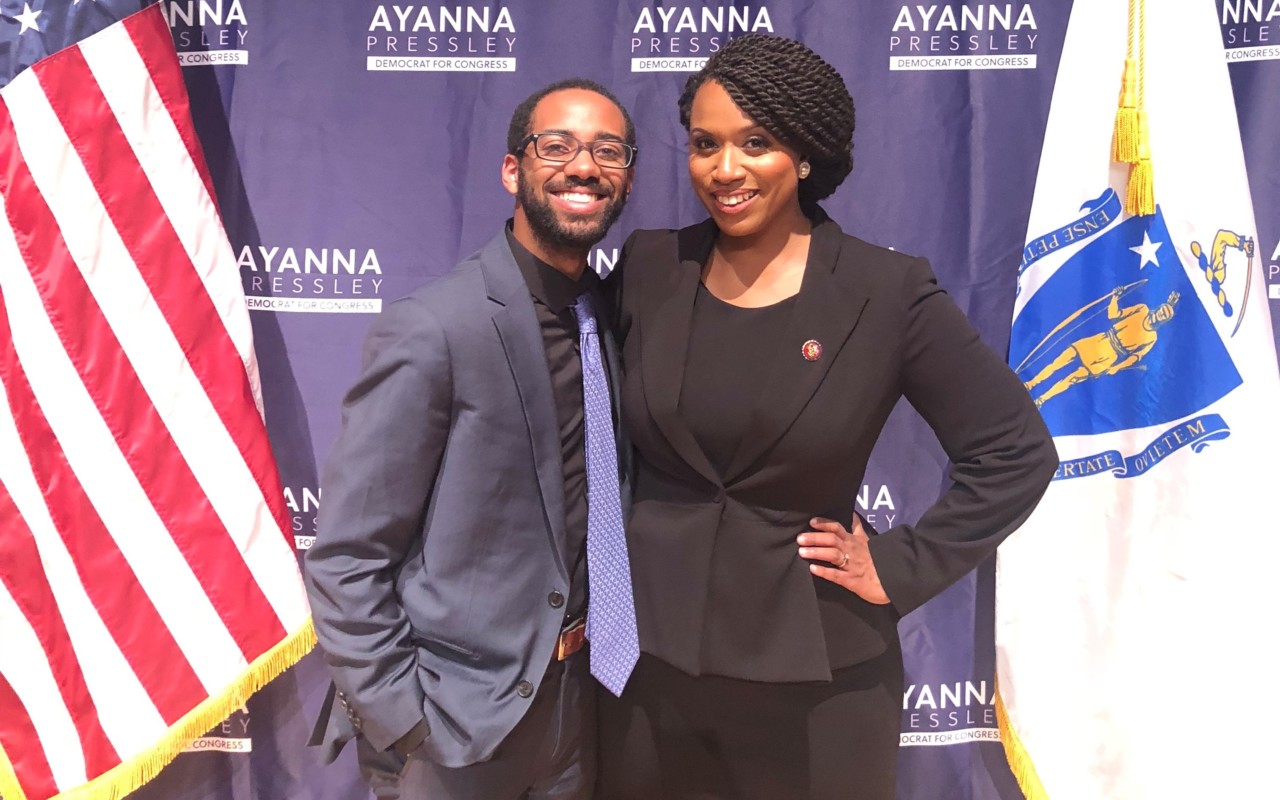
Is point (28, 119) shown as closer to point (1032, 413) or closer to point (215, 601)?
point (215, 601)

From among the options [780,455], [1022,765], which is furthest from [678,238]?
[1022,765]

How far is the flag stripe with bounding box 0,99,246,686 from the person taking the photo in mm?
1841

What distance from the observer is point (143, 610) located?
1935 millimetres

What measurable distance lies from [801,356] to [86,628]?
1.63m

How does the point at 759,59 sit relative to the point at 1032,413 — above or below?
above

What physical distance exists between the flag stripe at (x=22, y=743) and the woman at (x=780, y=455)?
1273 mm

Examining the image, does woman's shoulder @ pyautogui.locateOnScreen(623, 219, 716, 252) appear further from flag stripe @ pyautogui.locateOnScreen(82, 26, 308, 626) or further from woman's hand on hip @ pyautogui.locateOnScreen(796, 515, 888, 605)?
flag stripe @ pyautogui.locateOnScreen(82, 26, 308, 626)

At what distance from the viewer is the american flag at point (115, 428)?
185cm

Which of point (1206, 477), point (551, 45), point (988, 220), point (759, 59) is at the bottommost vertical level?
point (1206, 477)

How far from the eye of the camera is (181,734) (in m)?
1.94

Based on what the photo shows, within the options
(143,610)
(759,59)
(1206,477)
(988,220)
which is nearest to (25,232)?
(143,610)

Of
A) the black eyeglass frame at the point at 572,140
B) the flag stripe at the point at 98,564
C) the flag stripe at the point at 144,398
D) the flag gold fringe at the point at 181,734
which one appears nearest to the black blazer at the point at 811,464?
the black eyeglass frame at the point at 572,140

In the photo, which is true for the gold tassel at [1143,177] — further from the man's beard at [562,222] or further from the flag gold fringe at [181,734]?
the flag gold fringe at [181,734]

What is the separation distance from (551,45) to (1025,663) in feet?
6.06
